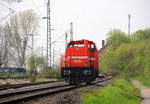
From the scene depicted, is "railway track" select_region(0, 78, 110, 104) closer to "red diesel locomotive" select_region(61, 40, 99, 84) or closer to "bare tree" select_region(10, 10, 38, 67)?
"red diesel locomotive" select_region(61, 40, 99, 84)

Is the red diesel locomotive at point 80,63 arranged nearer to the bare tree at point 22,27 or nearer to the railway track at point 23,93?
the railway track at point 23,93

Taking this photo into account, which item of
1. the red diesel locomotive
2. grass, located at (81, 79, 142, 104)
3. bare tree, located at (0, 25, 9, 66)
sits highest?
bare tree, located at (0, 25, 9, 66)

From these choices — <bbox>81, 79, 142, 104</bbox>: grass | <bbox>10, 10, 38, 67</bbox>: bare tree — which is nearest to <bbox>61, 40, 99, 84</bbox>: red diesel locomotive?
<bbox>81, 79, 142, 104</bbox>: grass

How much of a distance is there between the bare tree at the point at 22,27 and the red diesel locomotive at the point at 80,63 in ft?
103

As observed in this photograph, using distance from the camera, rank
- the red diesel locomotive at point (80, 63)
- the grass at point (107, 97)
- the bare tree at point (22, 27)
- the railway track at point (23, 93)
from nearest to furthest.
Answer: the railway track at point (23, 93) → the grass at point (107, 97) → the red diesel locomotive at point (80, 63) → the bare tree at point (22, 27)

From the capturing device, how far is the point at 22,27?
165 feet

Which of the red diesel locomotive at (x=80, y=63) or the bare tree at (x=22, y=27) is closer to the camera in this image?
the red diesel locomotive at (x=80, y=63)

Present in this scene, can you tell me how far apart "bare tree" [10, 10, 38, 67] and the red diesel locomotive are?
103 ft

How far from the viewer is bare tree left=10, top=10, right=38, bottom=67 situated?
164 ft

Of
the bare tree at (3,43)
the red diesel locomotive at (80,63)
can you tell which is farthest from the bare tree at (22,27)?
the red diesel locomotive at (80,63)

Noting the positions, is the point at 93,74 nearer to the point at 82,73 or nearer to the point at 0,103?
the point at 82,73

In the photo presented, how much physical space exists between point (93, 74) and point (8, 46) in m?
38.7

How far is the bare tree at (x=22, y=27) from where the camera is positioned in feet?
164

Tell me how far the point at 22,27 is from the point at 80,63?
109 ft
